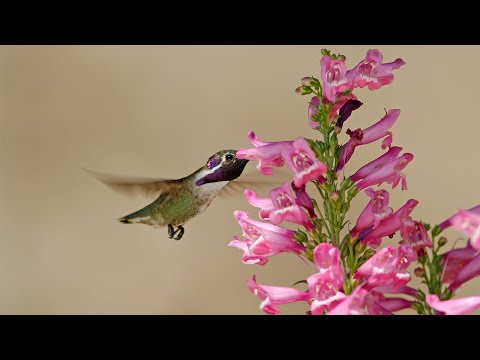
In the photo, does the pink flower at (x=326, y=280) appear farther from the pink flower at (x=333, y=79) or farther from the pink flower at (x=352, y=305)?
the pink flower at (x=333, y=79)

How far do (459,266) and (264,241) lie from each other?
1.21 ft

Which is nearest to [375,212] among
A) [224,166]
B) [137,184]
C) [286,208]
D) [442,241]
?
[286,208]

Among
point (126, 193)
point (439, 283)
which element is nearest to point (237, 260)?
point (126, 193)

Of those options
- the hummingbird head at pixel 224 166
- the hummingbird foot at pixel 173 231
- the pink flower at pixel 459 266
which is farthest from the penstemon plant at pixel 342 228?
the hummingbird foot at pixel 173 231

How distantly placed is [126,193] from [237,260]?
2.13 meters

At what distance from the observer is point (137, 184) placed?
1981 millimetres

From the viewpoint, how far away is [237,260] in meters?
4.06

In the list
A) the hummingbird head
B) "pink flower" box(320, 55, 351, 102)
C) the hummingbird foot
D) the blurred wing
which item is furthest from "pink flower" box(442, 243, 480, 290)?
the hummingbird foot

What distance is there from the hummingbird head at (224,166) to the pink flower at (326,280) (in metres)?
0.80

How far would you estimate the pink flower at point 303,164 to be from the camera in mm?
1131

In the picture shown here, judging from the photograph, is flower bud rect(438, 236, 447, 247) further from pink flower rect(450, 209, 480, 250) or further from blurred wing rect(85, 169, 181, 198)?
blurred wing rect(85, 169, 181, 198)

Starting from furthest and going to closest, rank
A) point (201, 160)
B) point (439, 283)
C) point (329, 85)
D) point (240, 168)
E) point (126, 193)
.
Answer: point (201, 160)
point (126, 193)
point (240, 168)
point (329, 85)
point (439, 283)
